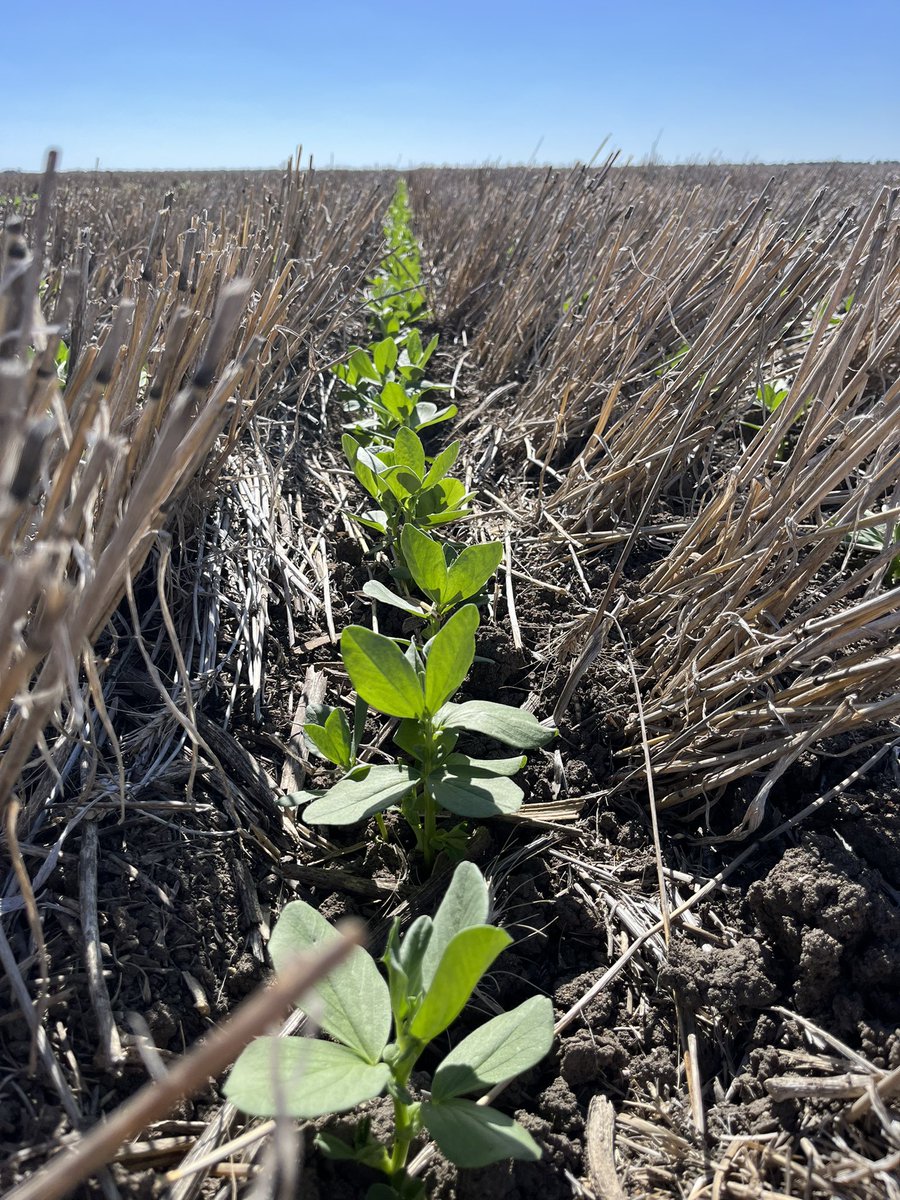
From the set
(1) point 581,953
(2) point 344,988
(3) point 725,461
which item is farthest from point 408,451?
(2) point 344,988

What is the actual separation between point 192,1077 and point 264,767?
1.08 m

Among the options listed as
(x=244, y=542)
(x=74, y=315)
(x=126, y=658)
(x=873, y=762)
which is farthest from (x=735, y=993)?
(x=74, y=315)

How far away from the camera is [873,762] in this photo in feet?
4.03

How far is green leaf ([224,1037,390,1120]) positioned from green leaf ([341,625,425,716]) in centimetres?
45

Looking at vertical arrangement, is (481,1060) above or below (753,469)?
below

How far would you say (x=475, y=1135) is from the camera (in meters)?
0.77

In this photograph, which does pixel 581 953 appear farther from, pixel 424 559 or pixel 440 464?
pixel 440 464

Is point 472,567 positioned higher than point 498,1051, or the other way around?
point 472,567

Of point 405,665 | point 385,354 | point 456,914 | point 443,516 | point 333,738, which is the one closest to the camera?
point 456,914

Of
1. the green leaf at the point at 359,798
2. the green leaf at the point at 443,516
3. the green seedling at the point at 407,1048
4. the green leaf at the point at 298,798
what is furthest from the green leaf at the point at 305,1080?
the green leaf at the point at 443,516

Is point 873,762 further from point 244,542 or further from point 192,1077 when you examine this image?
Answer: point 244,542

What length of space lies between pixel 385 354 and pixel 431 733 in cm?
158

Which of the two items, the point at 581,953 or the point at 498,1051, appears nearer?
the point at 498,1051

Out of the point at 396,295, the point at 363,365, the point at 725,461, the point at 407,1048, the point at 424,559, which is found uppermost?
the point at 396,295
